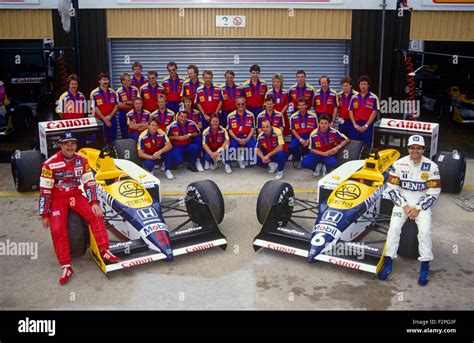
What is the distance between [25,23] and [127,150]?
4.52 m

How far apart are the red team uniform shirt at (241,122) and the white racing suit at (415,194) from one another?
4.68 metres

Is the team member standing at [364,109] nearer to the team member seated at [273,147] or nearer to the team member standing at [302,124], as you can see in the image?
the team member standing at [302,124]

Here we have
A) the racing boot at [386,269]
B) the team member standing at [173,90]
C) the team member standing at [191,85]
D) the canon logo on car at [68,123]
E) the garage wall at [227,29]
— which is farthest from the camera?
the garage wall at [227,29]

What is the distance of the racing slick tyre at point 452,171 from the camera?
968 cm

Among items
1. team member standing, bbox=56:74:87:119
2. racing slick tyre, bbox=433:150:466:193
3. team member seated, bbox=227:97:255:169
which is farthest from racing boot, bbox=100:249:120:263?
racing slick tyre, bbox=433:150:466:193

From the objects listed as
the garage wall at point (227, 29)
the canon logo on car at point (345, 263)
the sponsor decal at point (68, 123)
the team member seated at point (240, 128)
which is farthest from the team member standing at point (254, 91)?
the canon logo on car at point (345, 263)

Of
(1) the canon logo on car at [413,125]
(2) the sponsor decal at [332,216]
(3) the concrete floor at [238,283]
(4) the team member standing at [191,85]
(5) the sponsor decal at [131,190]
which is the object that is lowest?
(3) the concrete floor at [238,283]

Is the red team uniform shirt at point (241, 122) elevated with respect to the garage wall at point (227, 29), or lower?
Result: lower

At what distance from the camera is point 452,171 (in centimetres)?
969

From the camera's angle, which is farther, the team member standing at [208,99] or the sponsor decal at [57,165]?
the team member standing at [208,99]

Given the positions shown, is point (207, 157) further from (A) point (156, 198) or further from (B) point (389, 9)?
(B) point (389, 9)

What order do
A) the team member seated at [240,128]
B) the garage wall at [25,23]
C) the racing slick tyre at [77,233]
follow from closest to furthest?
the racing slick tyre at [77,233] → the team member seated at [240,128] → the garage wall at [25,23]

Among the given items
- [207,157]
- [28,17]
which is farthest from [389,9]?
[28,17]

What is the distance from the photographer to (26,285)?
646 centimetres
